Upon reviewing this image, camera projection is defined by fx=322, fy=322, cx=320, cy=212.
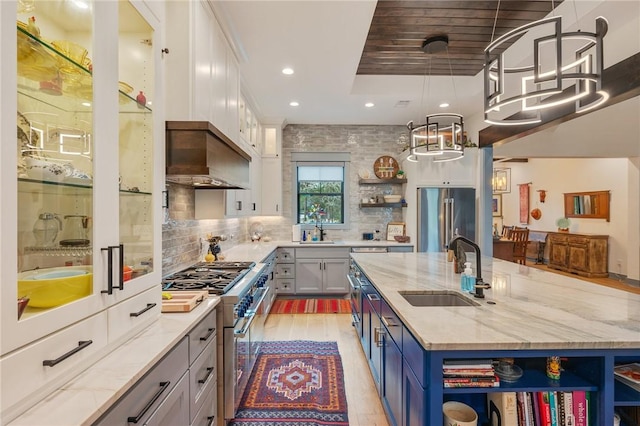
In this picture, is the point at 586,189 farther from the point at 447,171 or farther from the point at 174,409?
the point at 174,409

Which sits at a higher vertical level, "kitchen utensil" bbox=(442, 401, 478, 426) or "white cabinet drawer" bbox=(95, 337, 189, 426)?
"white cabinet drawer" bbox=(95, 337, 189, 426)

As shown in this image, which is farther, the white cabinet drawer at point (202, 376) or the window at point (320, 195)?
the window at point (320, 195)

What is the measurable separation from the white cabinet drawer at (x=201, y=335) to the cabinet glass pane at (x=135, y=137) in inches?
16.4

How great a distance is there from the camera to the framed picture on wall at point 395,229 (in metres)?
5.52

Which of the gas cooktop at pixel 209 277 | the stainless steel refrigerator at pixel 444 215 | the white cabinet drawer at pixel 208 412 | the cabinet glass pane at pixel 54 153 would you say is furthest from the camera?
the stainless steel refrigerator at pixel 444 215

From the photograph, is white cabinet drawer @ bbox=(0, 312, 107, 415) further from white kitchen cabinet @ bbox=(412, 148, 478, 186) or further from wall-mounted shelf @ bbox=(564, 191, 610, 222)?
wall-mounted shelf @ bbox=(564, 191, 610, 222)

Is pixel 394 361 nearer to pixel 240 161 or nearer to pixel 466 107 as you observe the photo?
pixel 240 161

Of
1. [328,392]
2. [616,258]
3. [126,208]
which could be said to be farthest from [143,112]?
[616,258]

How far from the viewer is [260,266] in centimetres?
319

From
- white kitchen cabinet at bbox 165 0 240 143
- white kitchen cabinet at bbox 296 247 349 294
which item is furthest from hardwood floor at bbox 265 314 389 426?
white kitchen cabinet at bbox 165 0 240 143

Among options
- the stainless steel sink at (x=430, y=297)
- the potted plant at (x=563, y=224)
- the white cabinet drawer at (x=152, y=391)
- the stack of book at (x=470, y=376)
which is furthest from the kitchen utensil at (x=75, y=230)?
the potted plant at (x=563, y=224)

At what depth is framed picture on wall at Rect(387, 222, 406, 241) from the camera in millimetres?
5523

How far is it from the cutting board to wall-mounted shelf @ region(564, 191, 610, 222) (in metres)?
9.24

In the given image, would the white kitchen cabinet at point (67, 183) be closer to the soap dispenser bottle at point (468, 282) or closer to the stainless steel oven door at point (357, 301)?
the soap dispenser bottle at point (468, 282)
